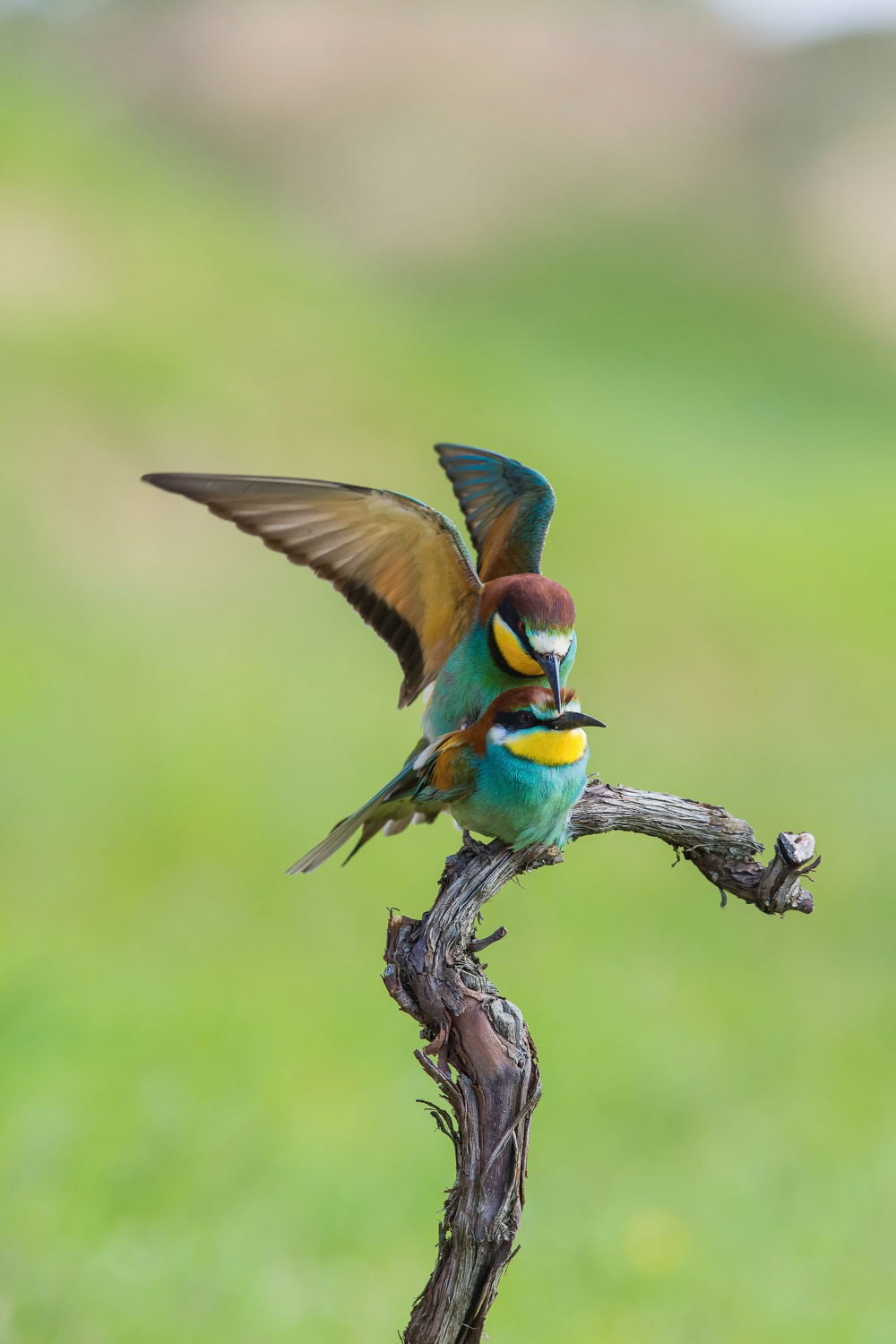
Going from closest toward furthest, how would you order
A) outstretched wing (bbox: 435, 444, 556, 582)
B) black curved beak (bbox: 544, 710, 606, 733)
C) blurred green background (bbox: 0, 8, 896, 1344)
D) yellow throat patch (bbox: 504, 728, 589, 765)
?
black curved beak (bbox: 544, 710, 606, 733)
yellow throat patch (bbox: 504, 728, 589, 765)
outstretched wing (bbox: 435, 444, 556, 582)
blurred green background (bbox: 0, 8, 896, 1344)

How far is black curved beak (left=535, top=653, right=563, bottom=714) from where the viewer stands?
3432 millimetres

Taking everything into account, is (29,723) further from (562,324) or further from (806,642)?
(562,324)

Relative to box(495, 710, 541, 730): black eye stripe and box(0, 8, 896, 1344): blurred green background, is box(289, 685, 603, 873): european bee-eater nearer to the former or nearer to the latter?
box(495, 710, 541, 730): black eye stripe

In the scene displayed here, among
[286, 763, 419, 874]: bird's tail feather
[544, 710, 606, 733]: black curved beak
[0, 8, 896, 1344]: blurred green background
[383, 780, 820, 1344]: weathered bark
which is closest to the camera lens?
[383, 780, 820, 1344]: weathered bark

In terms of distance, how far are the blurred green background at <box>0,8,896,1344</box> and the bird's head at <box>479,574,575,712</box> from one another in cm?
383

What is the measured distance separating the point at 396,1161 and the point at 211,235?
1987 centimetres

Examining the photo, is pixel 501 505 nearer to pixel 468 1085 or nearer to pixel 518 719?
pixel 518 719

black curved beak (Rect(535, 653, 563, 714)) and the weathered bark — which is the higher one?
black curved beak (Rect(535, 653, 563, 714))

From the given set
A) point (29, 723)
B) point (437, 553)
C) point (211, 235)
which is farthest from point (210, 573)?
point (437, 553)

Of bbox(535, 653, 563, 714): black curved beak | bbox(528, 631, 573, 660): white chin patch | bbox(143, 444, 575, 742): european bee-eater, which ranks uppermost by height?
bbox(143, 444, 575, 742): european bee-eater

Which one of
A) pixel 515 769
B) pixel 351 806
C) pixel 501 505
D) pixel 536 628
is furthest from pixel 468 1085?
pixel 351 806

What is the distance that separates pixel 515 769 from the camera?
3434mm

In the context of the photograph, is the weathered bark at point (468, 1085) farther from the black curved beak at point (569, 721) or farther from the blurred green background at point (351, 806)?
the blurred green background at point (351, 806)

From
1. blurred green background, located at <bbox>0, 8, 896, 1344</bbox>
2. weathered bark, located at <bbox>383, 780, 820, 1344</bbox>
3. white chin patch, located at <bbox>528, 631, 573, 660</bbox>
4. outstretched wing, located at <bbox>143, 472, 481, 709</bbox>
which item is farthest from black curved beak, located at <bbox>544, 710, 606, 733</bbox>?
blurred green background, located at <bbox>0, 8, 896, 1344</bbox>
